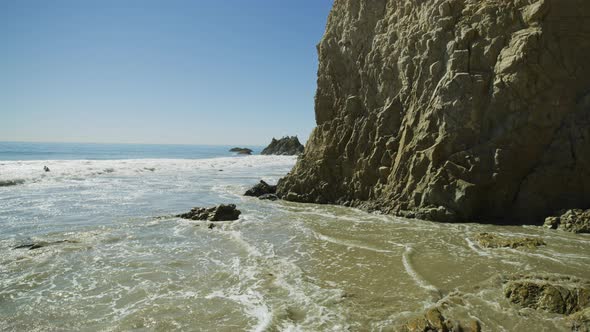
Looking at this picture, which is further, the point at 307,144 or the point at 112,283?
the point at 307,144

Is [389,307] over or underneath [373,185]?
underneath

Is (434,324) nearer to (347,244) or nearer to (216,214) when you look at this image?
(347,244)

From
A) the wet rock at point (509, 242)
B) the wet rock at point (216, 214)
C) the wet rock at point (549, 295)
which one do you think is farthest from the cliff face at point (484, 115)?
the wet rock at point (549, 295)

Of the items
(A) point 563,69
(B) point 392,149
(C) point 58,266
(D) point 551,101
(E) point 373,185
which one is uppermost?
(A) point 563,69

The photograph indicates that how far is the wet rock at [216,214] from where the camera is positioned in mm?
15864

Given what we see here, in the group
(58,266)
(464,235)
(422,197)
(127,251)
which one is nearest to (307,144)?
(422,197)

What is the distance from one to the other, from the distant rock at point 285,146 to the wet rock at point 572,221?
6746 centimetres

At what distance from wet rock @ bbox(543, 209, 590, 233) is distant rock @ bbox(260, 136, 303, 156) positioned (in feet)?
221

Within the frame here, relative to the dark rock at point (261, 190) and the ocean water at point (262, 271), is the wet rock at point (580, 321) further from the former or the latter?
the dark rock at point (261, 190)

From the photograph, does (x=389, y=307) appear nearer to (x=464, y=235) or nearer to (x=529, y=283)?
(x=529, y=283)

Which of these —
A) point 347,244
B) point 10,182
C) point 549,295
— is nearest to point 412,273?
point 549,295

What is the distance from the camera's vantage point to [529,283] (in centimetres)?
734

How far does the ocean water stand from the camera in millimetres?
6941

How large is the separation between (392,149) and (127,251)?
11.6 metres
